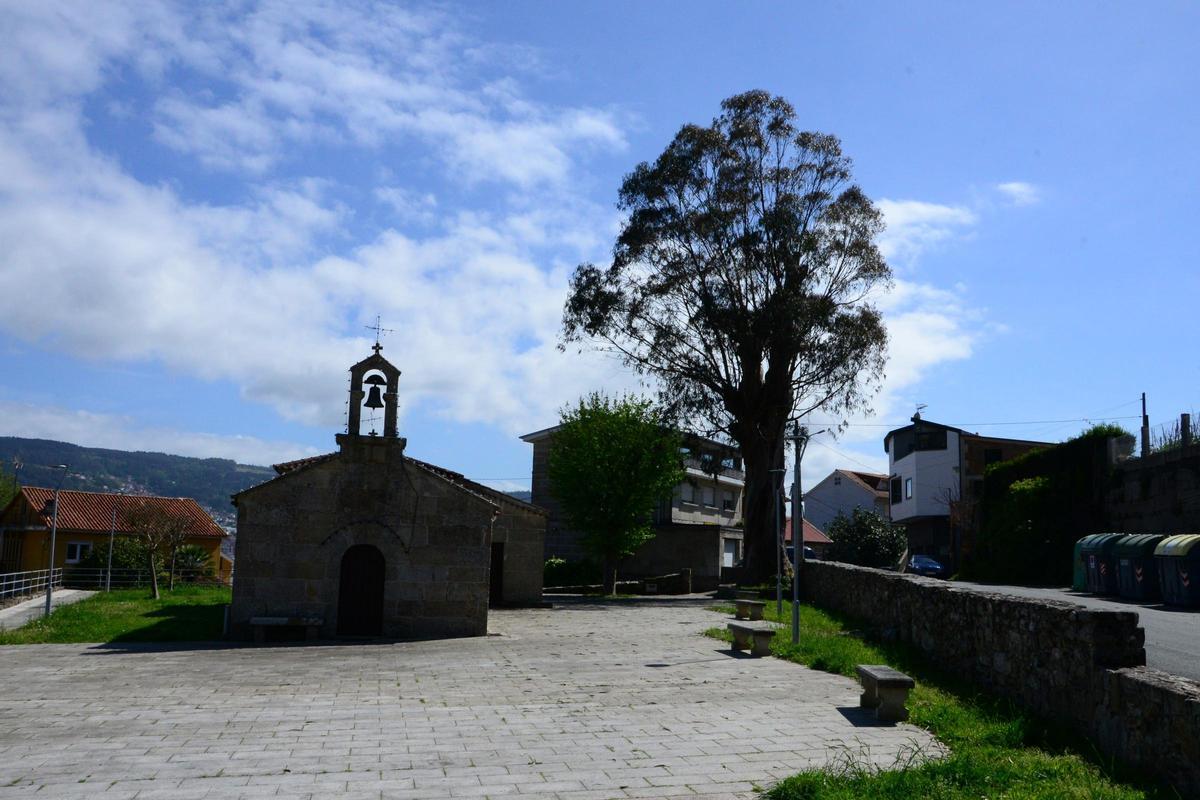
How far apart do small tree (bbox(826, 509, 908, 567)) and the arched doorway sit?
36.5 metres

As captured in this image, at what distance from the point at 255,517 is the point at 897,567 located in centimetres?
3903

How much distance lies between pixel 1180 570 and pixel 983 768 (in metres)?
18.4

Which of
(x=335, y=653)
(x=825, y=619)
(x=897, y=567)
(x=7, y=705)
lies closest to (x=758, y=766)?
(x=7, y=705)

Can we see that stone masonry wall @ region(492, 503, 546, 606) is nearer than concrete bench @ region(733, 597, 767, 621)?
No

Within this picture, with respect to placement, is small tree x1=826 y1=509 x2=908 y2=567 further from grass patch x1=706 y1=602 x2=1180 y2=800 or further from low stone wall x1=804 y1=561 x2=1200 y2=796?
grass patch x1=706 y1=602 x2=1180 y2=800

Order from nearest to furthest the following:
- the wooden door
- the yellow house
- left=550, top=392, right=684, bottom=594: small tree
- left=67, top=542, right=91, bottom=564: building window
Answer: the wooden door → left=550, top=392, right=684, bottom=594: small tree → the yellow house → left=67, top=542, right=91, bottom=564: building window

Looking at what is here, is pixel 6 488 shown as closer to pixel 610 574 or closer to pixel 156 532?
pixel 156 532

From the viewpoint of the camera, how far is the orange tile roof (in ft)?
179

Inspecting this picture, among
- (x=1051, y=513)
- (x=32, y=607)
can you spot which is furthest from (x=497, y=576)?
(x=1051, y=513)

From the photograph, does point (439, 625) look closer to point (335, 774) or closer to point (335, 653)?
point (335, 653)

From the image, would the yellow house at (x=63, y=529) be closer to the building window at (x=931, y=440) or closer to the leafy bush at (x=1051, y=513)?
the leafy bush at (x=1051, y=513)

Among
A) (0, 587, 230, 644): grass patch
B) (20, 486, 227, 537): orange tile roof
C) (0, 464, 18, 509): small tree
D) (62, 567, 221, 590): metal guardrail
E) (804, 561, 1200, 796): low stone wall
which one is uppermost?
(0, 464, 18, 509): small tree

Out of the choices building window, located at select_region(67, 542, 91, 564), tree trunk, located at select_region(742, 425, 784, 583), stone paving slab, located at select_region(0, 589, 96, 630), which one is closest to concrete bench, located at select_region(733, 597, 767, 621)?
tree trunk, located at select_region(742, 425, 784, 583)

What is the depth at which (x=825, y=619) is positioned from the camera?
67.1 ft
